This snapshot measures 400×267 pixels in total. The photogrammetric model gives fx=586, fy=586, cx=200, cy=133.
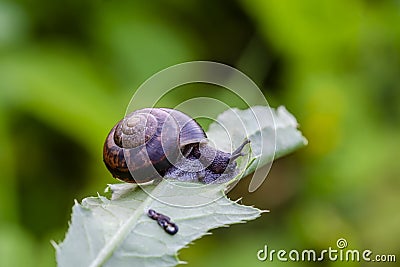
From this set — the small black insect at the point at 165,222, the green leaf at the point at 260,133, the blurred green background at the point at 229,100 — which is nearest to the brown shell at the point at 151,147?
the green leaf at the point at 260,133

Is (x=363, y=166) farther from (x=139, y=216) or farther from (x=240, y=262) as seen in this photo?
(x=139, y=216)

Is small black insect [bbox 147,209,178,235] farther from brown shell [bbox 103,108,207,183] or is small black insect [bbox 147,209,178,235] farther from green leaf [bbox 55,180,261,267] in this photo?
brown shell [bbox 103,108,207,183]

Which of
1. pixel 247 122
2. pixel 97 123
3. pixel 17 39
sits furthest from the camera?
pixel 17 39

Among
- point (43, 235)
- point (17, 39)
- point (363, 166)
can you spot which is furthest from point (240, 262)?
point (17, 39)

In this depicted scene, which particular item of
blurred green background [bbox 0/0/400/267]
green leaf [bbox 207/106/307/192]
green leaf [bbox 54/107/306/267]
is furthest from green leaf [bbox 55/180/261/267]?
blurred green background [bbox 0/0/400/267]

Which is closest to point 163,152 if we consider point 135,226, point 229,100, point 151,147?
point 151,147

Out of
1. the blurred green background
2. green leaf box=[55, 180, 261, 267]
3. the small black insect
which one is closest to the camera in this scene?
green leaf box=[55, 180, 261, 267]

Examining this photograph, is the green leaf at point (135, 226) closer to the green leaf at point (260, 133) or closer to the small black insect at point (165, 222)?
the small black insect at point (165, 222)
